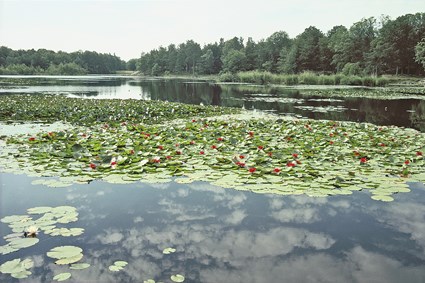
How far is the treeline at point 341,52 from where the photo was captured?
7519 centimetres

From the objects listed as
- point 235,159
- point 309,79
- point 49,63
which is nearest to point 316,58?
point 309,79

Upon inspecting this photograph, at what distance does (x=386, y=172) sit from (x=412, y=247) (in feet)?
9.71

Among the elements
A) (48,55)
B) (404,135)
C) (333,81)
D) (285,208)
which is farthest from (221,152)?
(48,55)

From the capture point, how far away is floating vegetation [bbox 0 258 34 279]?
3.42 meters

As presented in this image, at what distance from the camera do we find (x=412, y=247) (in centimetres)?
421

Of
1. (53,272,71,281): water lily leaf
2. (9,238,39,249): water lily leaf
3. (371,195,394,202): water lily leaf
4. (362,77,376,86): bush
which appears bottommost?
(53,272,71,281): water lily leaf

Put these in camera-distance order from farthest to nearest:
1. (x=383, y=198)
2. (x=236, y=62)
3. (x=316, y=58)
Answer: (x=236, y=62), (x=316, y=58), (x=383, y=198)

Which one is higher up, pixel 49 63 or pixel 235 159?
pixel 49 63

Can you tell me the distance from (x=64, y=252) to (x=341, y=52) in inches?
3684

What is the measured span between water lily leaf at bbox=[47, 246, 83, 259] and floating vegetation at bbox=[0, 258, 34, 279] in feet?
0.73

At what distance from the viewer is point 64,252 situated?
3822 mm

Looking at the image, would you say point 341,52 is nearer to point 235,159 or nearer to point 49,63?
point 235,159

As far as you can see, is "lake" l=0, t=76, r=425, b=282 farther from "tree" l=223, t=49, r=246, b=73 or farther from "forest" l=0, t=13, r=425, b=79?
"tree" l=223, t=49, r=246, b=73

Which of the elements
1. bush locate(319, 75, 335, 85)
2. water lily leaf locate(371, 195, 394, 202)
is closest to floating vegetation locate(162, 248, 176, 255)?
water lily leaf locate(371, 195, 394, 202)
